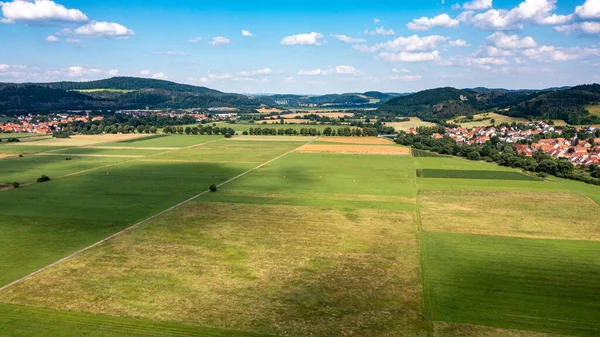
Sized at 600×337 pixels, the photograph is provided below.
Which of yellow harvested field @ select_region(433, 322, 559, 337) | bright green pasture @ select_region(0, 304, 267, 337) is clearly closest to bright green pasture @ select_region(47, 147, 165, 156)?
bright green pasture @ select_region(0, 304, 267, 337)

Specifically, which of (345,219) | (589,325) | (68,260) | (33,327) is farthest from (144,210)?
(589,325)

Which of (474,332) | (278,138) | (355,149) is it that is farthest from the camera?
(278,138)

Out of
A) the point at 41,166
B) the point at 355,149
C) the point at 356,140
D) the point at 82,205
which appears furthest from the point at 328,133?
the point at 82,205

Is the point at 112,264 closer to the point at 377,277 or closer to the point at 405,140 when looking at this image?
the point at 377,277

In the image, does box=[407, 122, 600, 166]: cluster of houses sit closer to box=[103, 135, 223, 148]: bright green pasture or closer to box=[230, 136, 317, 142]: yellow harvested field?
box=[230, 136, 317, 142]: yellow harvested field

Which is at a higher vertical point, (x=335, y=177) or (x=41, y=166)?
(x=41, y=166)

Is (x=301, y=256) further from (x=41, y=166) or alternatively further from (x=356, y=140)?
(x=356, y=140)
